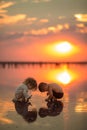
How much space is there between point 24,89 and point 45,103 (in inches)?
5.3

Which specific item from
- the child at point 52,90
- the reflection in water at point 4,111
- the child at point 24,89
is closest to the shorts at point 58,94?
the child at point 52,90

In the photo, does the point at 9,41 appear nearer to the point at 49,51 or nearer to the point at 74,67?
the point at 49,51

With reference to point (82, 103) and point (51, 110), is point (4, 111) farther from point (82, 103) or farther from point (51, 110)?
point (82, 103)

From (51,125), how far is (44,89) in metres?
0.20

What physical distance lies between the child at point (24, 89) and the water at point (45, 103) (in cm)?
2

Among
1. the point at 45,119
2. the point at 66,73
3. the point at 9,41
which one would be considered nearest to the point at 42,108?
the point at 45,119

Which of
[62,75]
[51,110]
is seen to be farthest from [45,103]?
[62,75]

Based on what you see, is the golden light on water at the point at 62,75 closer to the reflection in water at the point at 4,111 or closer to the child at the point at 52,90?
the child at the point at 52,90

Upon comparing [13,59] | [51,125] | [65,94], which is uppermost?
[13,59]

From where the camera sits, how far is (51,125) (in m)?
2.38

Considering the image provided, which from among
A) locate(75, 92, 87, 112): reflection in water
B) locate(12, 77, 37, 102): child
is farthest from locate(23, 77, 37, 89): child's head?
locate(75, 92, 87, 112): reflection in water

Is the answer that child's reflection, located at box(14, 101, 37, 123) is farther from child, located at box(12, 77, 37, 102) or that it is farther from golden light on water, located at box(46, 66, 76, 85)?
golden light on water, located at box(46, 66, 76, 85)

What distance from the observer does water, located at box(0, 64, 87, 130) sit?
239cm

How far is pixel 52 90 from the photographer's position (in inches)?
95.8
